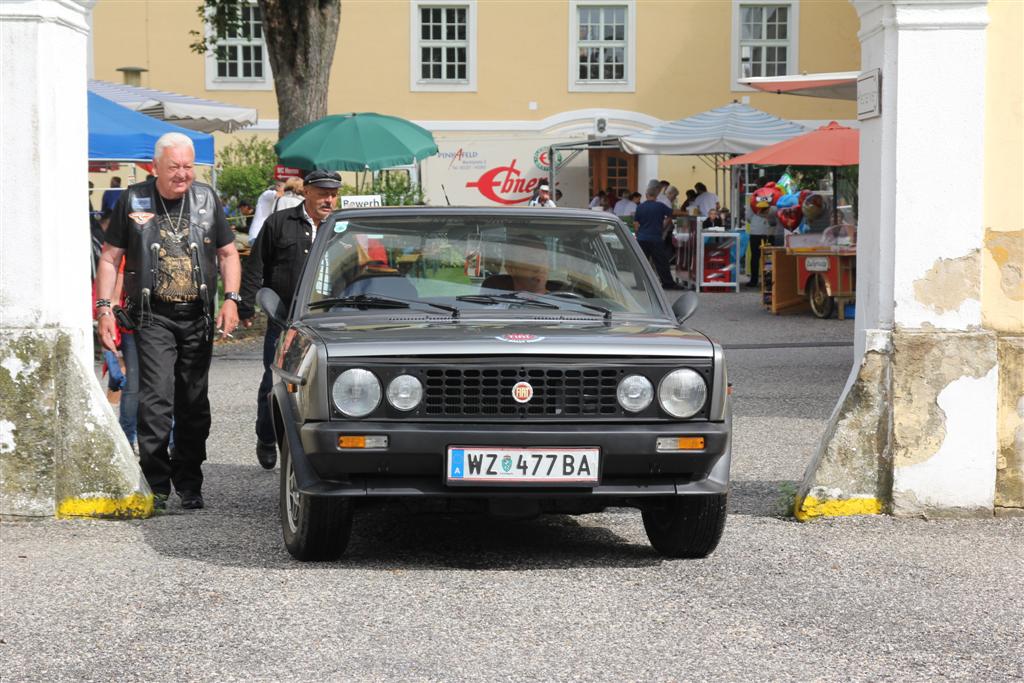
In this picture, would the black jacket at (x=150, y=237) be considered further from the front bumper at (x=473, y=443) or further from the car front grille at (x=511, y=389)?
the car front grille at (x=511, y=389)

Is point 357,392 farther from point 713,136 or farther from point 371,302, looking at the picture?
point 713,136

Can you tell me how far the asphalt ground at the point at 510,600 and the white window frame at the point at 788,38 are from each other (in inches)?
1383

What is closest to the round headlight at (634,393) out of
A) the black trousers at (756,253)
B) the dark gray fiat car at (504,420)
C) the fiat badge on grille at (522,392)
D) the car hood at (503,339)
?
the dark gray fiat car at (504,420)

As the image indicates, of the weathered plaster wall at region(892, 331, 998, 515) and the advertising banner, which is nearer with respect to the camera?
the weathered plaster wall at region(892, 331, 998, 515)

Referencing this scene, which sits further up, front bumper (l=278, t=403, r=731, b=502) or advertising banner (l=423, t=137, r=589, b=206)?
advertising banner (l=423, t=137, r=589, b=206)

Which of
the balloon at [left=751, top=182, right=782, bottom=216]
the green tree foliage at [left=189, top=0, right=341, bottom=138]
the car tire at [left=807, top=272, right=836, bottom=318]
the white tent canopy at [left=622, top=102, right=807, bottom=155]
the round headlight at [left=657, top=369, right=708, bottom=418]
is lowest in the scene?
the car tire at [left=807, top=272, right=836, bottom=318]

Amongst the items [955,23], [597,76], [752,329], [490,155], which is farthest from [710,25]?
[955,23]

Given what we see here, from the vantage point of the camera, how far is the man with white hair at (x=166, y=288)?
Result: 8.07 metres

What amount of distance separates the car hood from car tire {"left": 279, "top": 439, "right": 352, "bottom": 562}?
0.60m

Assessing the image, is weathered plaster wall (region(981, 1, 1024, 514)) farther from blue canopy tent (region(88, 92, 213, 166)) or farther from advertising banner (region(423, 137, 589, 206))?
advertising banner (region(423, 137, 589, 206))

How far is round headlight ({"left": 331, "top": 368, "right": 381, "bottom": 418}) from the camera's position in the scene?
6430mm

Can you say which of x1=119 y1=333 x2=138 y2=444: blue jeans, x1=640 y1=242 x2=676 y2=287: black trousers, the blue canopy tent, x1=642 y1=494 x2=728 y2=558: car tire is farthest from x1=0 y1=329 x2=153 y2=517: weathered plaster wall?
x1=640 y1=242 x2=676 y2=287: black trousers

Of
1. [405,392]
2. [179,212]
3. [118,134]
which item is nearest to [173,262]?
[179,212]

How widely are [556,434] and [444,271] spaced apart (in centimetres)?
127
